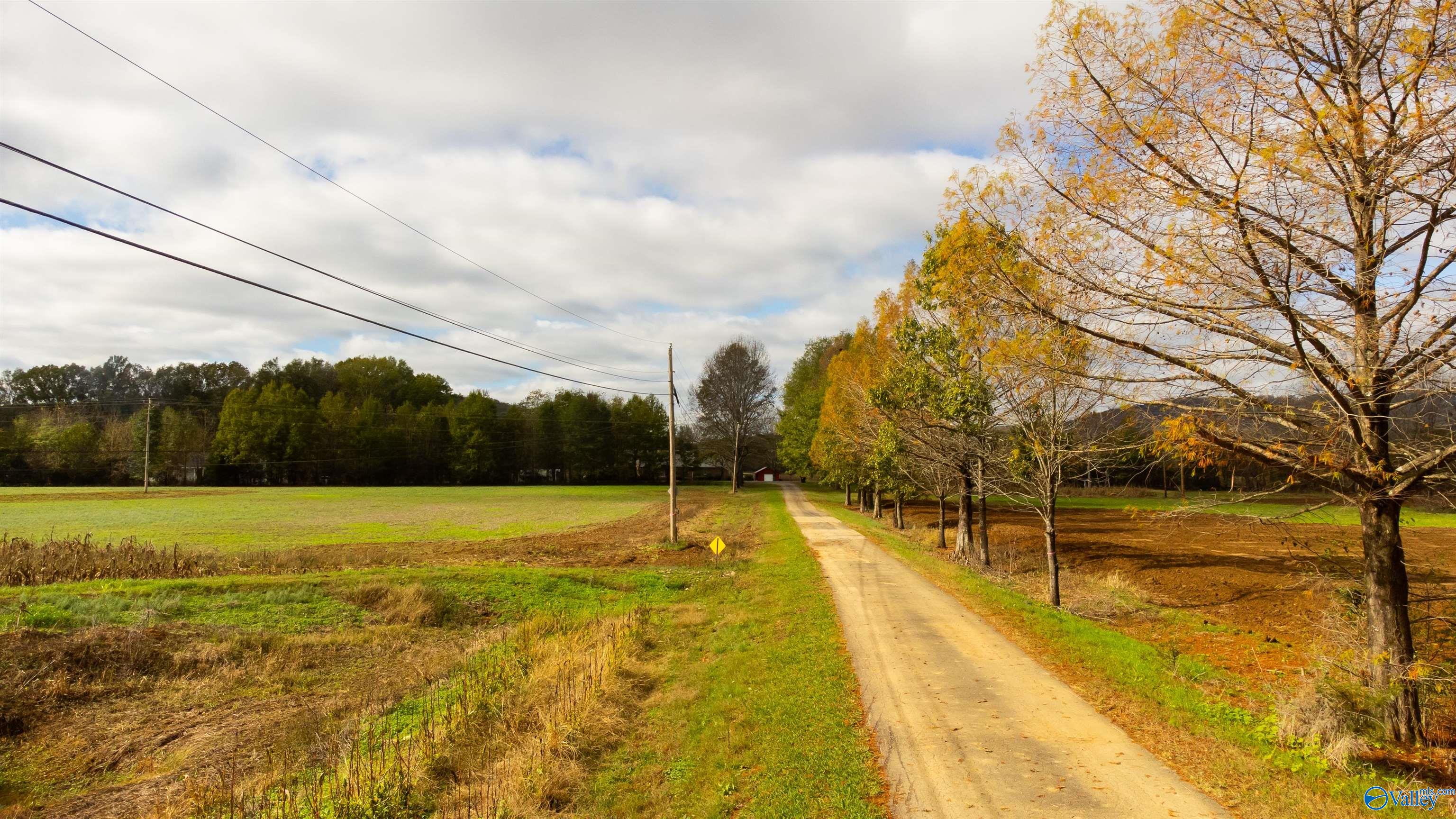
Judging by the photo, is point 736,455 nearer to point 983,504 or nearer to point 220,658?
point 983,504

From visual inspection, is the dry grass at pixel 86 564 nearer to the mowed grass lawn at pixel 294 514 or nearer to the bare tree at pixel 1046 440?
the mowed grass lawn at pixel 294 514

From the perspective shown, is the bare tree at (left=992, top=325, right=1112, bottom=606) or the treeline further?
the treeline

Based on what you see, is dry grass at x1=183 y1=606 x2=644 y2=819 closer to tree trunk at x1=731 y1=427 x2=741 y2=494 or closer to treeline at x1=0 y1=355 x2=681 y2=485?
tree trunk at x1=731 y1=427 x2=741 y2=494

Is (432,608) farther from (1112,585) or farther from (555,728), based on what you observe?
(1112,585)

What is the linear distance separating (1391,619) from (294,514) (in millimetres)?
52783

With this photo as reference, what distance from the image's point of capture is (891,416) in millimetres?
21250

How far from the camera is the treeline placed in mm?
83188

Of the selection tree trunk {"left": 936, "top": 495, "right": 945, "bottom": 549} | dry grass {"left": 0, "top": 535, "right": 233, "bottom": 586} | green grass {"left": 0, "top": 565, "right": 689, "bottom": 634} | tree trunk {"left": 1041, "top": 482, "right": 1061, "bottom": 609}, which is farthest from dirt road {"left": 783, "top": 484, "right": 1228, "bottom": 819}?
dry grass {"left": 0, "top": 535, "right": 233, "bottom": 586}

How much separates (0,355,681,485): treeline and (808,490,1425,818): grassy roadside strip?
92.3 meters

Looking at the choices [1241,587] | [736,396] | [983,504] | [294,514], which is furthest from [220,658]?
[736,396]

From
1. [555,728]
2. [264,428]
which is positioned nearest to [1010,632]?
[555,728]

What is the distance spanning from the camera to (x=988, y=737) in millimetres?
6988

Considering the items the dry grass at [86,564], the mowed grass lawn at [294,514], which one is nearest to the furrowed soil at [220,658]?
the dry grass at [86,564]

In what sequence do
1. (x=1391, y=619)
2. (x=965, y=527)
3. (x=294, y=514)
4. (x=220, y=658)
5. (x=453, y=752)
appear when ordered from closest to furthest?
(x=1391, y=619), (x=453, y=752), (x=220, y=658), (x=965, y=527), (x=294, y=514)
